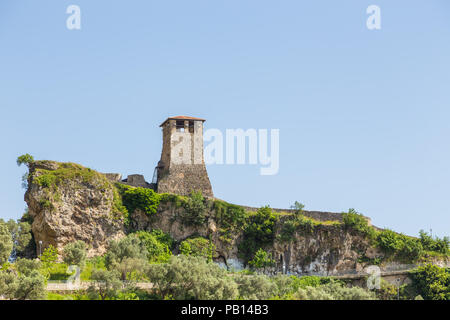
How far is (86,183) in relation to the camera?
74375mm

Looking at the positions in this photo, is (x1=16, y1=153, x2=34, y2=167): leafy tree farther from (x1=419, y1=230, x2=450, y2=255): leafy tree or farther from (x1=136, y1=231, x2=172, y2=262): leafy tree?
(x1=419, y1=230, x2=450, y2=255): leafy tree

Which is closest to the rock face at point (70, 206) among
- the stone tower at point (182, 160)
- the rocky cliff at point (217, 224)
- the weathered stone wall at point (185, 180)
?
the rocky cliff at point (217, 224)

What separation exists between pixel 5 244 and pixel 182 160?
24410 mm

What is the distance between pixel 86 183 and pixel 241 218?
16742mm

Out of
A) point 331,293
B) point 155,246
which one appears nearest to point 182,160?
point 155,246

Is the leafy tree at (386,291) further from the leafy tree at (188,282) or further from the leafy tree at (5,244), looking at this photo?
the leafy tree at (5,244)

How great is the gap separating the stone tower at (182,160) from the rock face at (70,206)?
8.42 m

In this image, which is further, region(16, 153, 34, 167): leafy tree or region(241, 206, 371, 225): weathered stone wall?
region(241, 206, 371, 225): weathered stone wall

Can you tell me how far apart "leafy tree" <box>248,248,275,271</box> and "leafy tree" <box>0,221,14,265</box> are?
24257 mm

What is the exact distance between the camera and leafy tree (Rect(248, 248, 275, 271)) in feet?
253

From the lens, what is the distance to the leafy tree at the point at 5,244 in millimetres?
65250

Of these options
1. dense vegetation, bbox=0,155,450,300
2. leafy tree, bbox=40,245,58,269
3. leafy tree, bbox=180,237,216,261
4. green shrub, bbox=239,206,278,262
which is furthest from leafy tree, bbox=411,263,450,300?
leafy tree, bbox=40,245,58,269

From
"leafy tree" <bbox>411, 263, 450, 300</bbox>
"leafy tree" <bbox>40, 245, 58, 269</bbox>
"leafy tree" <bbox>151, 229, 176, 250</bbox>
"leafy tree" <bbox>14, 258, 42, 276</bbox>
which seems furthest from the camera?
"leafy tree" <bbox>151, 229, 176, 250</bbox>
